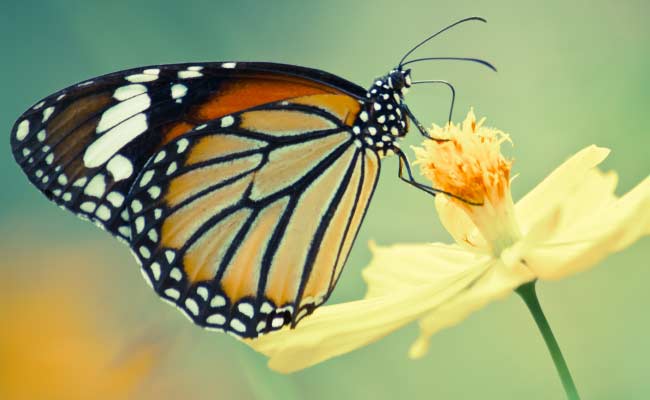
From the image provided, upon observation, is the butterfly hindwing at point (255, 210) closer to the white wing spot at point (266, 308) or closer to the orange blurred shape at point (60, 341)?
the white wing spot at point (266, 308)

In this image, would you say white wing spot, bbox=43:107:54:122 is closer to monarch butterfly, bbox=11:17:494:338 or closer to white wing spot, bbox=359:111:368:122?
monarch butterfly, bbox=11:17:494:338

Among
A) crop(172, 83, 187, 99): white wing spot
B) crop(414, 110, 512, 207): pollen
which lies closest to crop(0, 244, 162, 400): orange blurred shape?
crop(172, 83, 187, 99): white wing spot

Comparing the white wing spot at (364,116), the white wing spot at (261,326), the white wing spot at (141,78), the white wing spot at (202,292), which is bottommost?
the white wing spot at (261,326)

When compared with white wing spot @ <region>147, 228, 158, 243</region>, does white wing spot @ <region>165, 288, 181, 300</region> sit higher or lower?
lower

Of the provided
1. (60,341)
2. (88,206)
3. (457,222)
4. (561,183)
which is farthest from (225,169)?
(60,341)

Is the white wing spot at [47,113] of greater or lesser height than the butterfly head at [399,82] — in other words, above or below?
below

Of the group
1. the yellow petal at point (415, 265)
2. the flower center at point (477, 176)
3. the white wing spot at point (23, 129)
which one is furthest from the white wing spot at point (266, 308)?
the white wing spot at point (23, 129)

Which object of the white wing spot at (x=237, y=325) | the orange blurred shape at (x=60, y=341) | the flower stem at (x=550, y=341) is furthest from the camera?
the orange blurred shape at (x=60, y=341)
